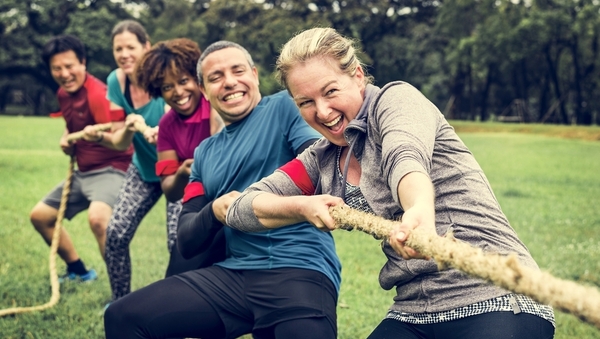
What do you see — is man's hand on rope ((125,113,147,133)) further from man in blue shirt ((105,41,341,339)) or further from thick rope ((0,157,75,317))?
man in blue shirt ((105,41,341,339))

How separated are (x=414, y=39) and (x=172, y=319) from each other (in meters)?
45.9

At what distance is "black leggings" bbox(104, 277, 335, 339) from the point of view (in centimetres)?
316

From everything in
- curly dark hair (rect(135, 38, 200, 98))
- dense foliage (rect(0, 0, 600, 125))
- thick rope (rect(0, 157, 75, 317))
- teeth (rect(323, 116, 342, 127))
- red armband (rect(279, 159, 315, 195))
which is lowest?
dense foliage (rect(0, 0, 600, 125))

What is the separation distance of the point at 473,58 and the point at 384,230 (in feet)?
131

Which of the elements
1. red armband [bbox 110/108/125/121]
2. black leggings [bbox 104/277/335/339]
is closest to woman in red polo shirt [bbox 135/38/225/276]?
red armband [bbox 110/108/125/121]

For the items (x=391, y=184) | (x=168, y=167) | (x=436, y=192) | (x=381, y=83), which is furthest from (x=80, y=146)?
(x=381, y=83)

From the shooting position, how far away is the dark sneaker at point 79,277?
659 centimetres

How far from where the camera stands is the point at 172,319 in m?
3.23

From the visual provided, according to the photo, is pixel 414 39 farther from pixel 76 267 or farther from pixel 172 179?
pixel 172 179

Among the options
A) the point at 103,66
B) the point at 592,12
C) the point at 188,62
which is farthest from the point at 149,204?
the point at 103,66

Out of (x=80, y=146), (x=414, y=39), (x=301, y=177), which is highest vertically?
(x=301, y=177)

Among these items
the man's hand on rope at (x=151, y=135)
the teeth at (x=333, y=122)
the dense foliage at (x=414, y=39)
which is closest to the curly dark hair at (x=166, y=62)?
the man's hand on rope at (x=151, y=135)

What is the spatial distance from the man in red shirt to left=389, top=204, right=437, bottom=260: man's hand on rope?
13.9 ft

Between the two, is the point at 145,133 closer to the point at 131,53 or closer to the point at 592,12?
the point at 131,53
